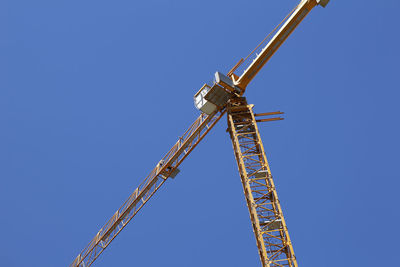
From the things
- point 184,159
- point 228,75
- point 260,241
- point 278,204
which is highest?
point 228,75

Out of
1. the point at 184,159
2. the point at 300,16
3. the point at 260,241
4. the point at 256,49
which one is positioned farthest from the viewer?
the point at 184,159

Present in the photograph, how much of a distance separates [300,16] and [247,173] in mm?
12542

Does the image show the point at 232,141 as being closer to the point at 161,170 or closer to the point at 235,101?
the point at 235,101

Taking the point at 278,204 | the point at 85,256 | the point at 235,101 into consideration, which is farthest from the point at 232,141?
the point at 85,256

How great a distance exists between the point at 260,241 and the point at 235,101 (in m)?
12.4

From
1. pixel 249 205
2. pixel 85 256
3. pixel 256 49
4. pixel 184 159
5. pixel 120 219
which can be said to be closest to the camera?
pixel 249 205

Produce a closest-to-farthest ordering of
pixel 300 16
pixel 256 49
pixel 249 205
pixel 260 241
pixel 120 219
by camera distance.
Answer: pixel 260 241, pixel 249 205, pixel 300 16, pixel 256 49, pixel 120 219

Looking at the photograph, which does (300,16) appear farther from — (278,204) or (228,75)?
(278,204)

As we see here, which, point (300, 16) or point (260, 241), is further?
point (300, 16)

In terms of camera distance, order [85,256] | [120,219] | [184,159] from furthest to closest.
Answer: [85,256] < [120,219] < [184,159]

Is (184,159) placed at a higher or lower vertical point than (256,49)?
lower

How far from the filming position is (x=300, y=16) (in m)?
38.6

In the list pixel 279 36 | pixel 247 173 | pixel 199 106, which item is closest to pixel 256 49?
pixel 279 36

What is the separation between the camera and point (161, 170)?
4712 centimetres
